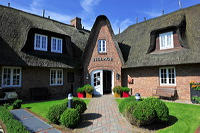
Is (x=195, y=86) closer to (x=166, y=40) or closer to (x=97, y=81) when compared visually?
(x=166, y=40)

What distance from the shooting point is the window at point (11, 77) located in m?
10.4

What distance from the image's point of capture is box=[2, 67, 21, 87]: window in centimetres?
1043

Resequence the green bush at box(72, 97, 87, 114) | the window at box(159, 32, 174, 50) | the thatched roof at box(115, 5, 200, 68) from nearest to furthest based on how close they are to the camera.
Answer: the green bush at box(72, 97, 87, 114), the thatched roof at box(115, 5, 200, 68), the window at box(159, 32, 174, 50)

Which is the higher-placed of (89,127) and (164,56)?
(164,56)

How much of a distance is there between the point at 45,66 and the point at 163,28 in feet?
37.8

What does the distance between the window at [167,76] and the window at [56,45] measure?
1062 centimetres

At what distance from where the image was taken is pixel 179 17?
1191 cm

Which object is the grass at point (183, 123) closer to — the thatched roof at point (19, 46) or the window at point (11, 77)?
the thatched roof at point (19, 46)

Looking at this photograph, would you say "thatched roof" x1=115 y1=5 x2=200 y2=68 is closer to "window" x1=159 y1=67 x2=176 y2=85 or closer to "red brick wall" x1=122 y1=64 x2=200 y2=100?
"red brick wall" x1=122 y1=64 x2=200 y2=100

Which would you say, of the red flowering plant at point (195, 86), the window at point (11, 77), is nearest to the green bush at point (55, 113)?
the window at point (11, 77)

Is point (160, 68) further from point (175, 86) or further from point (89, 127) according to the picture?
point (89, 127)

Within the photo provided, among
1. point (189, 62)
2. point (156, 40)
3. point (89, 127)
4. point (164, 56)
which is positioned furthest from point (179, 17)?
point (89, 127)

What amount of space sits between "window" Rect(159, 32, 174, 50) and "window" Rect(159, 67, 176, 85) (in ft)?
7.13

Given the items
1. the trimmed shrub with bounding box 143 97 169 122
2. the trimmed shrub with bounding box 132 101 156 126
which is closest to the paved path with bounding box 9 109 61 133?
the trimmed shrub with bounding box 132 101 156 126
